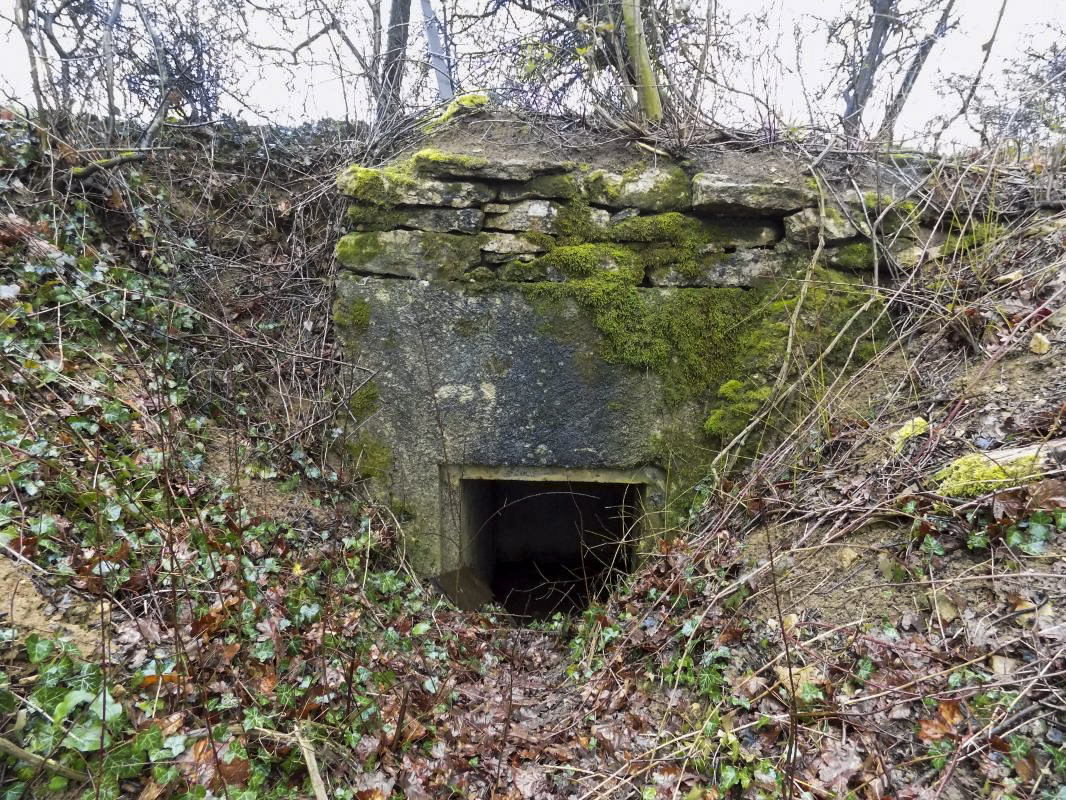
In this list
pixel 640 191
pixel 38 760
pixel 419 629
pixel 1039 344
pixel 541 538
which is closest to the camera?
pixel 38 760

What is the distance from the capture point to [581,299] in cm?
304

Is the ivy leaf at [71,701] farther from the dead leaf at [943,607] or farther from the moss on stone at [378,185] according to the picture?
the dead leaf at [943,607]

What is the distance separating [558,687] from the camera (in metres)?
2.61

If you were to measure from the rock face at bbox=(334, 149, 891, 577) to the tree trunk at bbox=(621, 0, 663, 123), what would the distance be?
1.62 ft

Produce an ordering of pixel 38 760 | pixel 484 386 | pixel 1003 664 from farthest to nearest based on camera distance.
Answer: pixel 484 386 < pixel 1003 664 < pixel 38 760

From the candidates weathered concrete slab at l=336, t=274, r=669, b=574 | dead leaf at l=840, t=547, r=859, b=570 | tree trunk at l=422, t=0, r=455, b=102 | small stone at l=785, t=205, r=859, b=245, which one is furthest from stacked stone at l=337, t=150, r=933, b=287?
tree trunk at l=422, t=0, r=455, b=102

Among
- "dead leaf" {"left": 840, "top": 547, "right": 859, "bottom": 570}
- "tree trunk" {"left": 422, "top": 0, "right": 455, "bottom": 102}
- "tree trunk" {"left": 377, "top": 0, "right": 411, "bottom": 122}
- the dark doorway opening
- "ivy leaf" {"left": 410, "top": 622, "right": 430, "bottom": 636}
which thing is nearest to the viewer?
"dead leaf" {"left": 840, "top": 547, "right": 859, "bottom": 570}

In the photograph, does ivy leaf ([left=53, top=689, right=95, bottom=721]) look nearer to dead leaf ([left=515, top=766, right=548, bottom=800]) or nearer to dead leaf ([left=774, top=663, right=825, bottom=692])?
dead leaf ([left=515, top=766, right=548, bottom=800])

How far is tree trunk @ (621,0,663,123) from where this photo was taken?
3.40m

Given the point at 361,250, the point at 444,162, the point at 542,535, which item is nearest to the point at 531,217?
the point at 444,162

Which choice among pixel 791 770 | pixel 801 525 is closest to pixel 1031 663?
pixel 791 770

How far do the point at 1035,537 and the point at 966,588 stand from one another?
256 mm

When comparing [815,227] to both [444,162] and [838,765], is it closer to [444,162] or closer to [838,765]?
[444,162]

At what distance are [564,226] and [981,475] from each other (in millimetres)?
2094
